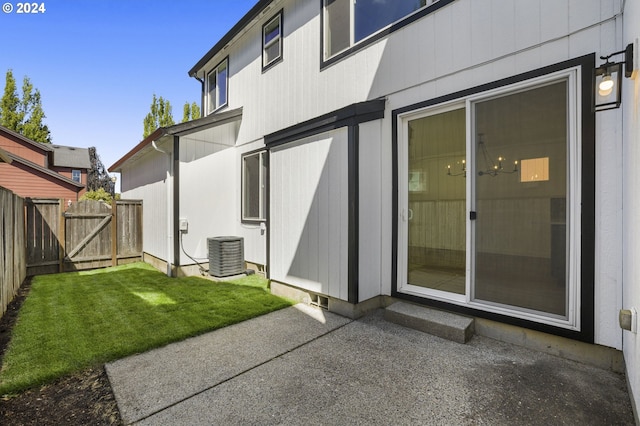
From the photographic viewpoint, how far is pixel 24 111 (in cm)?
1906

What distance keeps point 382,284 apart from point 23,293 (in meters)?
5.82

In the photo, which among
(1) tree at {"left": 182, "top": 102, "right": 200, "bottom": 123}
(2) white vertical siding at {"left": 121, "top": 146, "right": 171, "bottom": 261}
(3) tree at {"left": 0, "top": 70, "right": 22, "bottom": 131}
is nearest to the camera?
(2) white vertical siding at {"left": 121, "top": 146, "right": 171, "bottom": 261}

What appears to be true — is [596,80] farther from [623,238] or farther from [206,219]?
[206,219]

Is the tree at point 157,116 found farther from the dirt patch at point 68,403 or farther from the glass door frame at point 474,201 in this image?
the dirt patch at point 68,403

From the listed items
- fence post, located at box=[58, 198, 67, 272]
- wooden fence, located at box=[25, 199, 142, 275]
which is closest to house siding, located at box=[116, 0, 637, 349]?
wooden fence, located at box=[25, 199, 142, 275]

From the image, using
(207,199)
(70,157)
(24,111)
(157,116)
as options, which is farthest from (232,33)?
(70,157)

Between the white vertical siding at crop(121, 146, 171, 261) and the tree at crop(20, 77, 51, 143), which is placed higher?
the tree at crop(20, 77, 51, 143)

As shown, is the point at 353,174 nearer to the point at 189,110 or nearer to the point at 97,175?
the point at 189,110

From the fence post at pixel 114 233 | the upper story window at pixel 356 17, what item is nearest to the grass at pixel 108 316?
the fence post at pixel 114 233

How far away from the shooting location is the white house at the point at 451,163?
238cm

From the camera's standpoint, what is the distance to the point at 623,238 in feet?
7.40

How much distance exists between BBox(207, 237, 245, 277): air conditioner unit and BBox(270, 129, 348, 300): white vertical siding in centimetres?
140

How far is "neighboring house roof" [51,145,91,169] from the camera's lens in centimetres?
2177

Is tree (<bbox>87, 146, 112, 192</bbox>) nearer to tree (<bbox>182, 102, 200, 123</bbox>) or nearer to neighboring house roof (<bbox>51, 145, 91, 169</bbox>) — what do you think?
neighboring house roof (<bbox>51, 145, 91, 169</bbox>)
